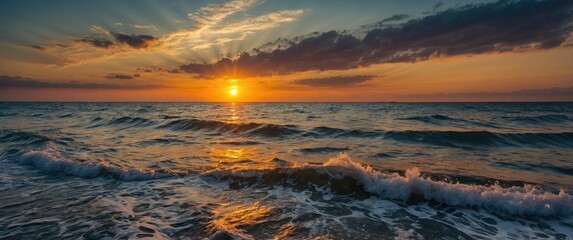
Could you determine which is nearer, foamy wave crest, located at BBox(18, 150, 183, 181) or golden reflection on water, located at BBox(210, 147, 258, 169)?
foamy wave crest, located at BBox(18, 150, 183, 181)

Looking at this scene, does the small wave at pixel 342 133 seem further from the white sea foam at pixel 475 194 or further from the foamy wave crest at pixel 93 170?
the foamy wave crest at pixel 93 170

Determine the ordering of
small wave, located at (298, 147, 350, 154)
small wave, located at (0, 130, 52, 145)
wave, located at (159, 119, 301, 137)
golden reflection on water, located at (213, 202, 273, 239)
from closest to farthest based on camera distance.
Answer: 1. golden reflection on water, located at (213, 202, 273, 239)
2. small wave, located at (298, 147, 350, 154)
3. small wave, located at (0, 130, 52, 145)
4. wave, located at (159, 119, 301, 137)

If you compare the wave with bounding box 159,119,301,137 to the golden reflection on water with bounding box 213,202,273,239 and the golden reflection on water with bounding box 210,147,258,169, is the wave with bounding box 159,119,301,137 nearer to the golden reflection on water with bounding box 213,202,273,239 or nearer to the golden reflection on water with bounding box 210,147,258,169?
the golden reflection on water with bounding box 210,147,258,169

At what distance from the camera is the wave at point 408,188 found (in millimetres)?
6992

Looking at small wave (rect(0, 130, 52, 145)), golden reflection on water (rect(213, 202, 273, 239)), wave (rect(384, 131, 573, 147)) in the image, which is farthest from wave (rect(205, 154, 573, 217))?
small wave (rect(0, 130, 52, 145))

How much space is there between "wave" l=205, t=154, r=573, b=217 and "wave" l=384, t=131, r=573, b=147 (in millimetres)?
9324

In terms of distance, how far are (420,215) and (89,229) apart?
7012 millimetres

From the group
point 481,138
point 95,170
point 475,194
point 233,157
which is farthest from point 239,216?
point 481,138

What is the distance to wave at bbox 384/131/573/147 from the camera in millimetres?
17047

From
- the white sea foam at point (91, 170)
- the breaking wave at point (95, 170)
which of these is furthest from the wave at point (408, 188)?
the white sea foam at point (91, 170)

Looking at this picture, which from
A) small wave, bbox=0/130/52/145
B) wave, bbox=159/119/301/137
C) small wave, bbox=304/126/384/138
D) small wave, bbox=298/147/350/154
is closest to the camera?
small wave, bbox=298/147/350/154

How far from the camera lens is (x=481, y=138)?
17984 mm

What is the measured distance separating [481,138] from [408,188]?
13.1m

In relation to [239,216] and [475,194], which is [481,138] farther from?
[239,216]
